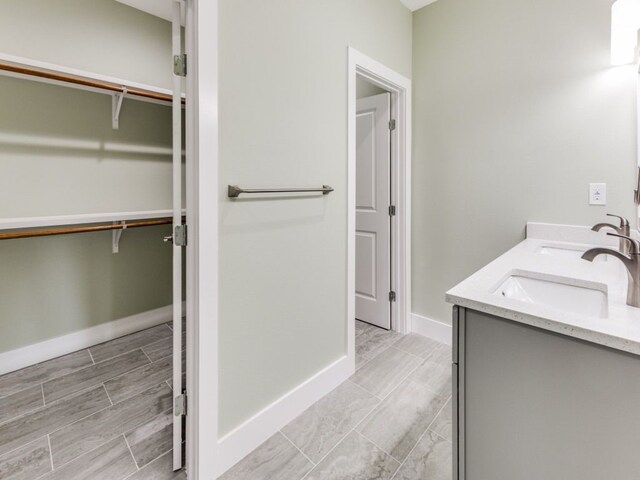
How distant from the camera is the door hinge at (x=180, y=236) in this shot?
1.30 meters

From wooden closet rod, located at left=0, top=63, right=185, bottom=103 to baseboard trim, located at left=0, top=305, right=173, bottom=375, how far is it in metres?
1.75

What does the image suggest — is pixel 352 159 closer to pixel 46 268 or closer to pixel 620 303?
pixel 620 303

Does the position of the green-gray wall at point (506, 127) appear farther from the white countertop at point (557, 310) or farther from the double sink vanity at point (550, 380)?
the double sink vanity at point (550, 380)

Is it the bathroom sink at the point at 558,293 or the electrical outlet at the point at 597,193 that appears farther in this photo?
the electrical outlet at the point at 597,193

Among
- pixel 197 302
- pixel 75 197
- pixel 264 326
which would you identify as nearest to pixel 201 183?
pixel 197 302

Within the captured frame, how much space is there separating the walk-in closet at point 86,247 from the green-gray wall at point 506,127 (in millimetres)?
1861

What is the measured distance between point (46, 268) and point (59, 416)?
3.55ft

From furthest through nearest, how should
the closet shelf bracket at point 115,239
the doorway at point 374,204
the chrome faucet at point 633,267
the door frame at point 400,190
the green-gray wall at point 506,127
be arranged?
the doorway at point 374,204
the closet shelf bracket at point 115,239
the door frame at point 400,190
the green-gray wall at point 506,127
the chrome faucet at point 633,267

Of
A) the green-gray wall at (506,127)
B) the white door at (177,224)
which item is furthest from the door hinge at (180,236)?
the green-gray wall at (506,127)

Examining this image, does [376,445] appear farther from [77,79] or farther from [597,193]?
[77,79]

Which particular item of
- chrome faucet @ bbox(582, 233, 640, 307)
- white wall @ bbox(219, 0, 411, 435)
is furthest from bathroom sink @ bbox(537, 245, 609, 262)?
white wall @ bbox(219, 0, 411, 435)

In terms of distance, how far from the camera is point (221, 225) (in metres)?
1.36

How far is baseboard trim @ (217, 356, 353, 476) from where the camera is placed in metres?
1.42

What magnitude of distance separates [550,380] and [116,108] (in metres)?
2.96
